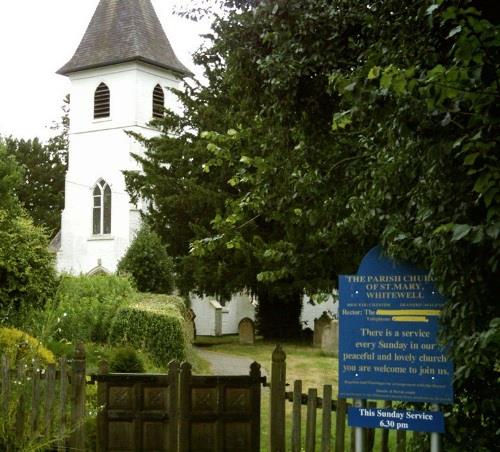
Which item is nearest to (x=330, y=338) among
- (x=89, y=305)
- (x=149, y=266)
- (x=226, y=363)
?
(x=226, y=363)

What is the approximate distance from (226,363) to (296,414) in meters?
11.6

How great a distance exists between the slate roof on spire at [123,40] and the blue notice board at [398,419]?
108 ft

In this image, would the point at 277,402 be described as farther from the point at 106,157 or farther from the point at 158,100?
the point at 158,100

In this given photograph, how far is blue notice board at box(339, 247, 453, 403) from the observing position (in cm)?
535

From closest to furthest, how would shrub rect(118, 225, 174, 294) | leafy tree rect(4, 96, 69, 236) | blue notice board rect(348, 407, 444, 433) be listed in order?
1. blue notice board rect(348, 407, 444, 433)
2. shrub rect(118, 225, 174, 294)
3. leafy tree rect(4, 96, 69, 236)

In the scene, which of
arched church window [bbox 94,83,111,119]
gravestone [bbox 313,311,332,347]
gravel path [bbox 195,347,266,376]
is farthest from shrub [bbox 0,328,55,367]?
arched church window [bbox 94,83,111,119]

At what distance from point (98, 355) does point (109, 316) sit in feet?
7.90

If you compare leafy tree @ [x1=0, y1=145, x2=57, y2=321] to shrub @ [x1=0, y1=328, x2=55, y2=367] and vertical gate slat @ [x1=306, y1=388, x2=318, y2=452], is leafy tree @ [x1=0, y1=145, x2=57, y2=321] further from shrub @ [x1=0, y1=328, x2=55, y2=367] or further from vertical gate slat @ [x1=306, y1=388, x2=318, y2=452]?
vertical gate slat @ [x1=306, y1=388, x2=318, y2=452]

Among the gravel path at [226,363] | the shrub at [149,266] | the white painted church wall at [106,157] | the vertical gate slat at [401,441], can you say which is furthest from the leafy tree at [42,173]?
the vertical gate slat at [401,441]

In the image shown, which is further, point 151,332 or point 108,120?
point 108,120

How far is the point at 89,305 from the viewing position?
52.7 ft

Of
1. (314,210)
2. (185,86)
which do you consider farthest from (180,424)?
(185,86)

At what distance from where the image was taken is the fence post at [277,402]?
769 centimetres

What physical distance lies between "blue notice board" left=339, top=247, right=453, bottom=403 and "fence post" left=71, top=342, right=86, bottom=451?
330 centimetres
